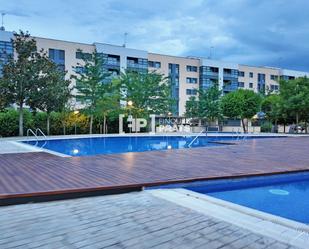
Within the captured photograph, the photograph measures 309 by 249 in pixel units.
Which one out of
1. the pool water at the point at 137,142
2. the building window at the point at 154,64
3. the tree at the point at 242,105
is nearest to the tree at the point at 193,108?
the tree at the point at 242,105

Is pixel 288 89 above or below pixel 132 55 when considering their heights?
below

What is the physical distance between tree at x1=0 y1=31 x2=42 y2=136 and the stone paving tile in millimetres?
14020

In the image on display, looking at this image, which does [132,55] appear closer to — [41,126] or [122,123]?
[122,123]

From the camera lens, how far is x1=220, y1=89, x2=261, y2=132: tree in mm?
29484

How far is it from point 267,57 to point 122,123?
47.0 meters

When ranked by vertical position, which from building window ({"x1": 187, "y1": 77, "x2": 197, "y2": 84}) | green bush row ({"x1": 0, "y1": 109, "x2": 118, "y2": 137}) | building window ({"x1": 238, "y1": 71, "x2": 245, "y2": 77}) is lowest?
green bush row ({"x1": 0, "y1": 109, "x2": 118, "y2": 137})

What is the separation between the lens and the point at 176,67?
45500 millimetres

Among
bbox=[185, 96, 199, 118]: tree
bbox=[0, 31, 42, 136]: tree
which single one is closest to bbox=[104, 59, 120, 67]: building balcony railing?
bbox=[185, 96, 199, 118]: tree

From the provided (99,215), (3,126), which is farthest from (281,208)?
(3,126)

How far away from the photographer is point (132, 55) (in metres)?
41.0

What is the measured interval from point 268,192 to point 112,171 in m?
3.05

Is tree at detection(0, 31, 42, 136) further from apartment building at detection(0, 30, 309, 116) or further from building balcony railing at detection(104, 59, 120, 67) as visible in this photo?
building balcony railing at detection(104, 59, 120, 67)

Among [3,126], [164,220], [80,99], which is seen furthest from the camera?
[80,99]

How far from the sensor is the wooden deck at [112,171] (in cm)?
482
